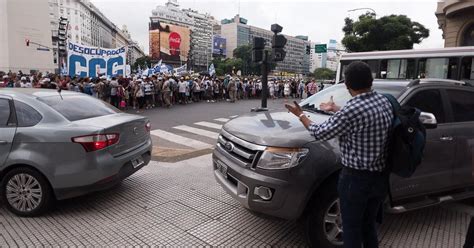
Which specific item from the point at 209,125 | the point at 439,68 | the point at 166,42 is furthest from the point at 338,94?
the point at 166,42

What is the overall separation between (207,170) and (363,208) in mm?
4022

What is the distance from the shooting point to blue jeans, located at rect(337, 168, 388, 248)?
8.23ft

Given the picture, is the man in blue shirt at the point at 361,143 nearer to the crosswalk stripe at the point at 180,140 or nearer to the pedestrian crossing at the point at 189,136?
the pedestrian crossing at the point at 189,136

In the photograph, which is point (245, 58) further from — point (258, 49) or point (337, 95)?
point (337, 95)

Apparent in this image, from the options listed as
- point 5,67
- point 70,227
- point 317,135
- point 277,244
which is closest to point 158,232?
point 70,227

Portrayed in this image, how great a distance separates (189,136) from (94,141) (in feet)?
18.7

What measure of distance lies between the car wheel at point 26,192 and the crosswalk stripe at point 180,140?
14.1 feet

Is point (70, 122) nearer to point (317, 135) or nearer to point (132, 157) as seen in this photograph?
point (132, 157)

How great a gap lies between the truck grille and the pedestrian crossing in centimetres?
389

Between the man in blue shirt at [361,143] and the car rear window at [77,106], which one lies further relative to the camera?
the car rear window at [77,106]

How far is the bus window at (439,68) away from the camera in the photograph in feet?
39.7

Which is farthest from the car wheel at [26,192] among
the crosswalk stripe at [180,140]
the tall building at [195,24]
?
the tall building at [195,24]

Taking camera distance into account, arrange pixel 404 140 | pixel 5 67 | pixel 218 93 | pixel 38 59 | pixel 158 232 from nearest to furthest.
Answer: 1. pixel 404 140
2. pixel 158 232
3. pixel 218 93
4. pixel 5 67
5. pixel 38 59

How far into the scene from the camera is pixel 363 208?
254 centimetres
